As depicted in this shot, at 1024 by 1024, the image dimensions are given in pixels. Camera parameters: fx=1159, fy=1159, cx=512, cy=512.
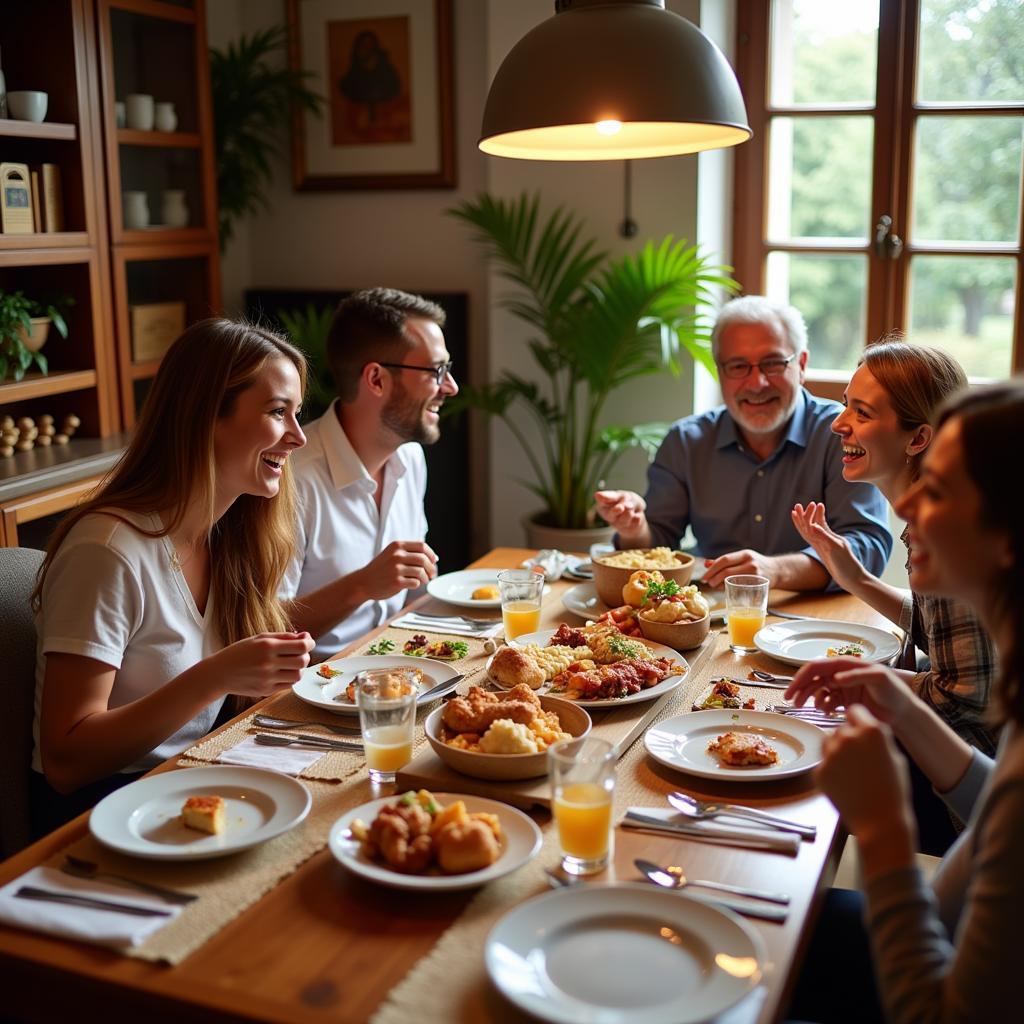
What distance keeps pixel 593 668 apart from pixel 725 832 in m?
0.48

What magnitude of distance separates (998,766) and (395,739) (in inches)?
28.7

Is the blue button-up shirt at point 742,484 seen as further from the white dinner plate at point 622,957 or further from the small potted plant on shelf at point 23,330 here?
the small potted plant on shelf at point 23,330

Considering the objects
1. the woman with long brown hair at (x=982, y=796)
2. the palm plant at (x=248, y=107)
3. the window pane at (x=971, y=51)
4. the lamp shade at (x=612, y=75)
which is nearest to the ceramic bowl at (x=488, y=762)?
the woman with long brown hair at (x=982, y=796)

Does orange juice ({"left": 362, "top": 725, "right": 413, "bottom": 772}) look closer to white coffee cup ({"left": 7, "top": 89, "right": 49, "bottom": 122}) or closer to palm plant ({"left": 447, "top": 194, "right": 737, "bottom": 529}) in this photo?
palm plant ({"left": 447, "top": 194, "right": 737, "bottom": 529})

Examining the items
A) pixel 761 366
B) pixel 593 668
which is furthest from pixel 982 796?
pixel 761 366

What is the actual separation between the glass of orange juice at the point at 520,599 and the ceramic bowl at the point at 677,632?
0.19m

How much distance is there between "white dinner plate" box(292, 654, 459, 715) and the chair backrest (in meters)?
0.43

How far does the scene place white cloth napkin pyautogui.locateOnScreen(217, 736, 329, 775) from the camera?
157cm

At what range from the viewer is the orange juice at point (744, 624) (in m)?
2.01

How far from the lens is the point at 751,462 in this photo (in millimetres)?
2896

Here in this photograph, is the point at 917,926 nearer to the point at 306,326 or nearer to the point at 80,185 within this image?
the point at 80,185

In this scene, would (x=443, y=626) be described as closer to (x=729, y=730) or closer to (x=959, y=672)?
(x=729, y=730)

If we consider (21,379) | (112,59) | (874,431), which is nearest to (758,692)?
(874,431)

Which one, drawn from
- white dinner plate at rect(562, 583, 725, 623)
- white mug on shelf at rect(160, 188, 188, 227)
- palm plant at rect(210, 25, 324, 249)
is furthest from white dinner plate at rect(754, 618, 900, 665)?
palm plant at rect(210, 25, 324, 249)
